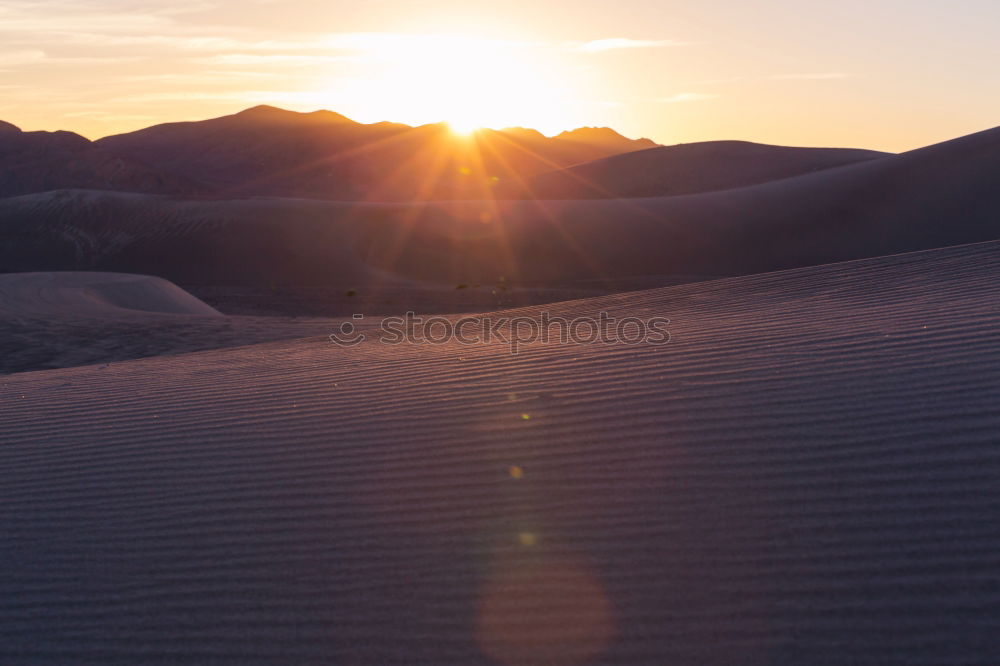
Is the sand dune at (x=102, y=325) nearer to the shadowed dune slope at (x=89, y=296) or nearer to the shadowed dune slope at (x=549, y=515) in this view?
the shadowed dune slope at (x=89, y=296)

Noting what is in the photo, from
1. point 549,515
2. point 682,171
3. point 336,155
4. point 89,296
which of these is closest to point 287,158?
point 336,155

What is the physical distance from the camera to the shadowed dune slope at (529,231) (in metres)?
29.3

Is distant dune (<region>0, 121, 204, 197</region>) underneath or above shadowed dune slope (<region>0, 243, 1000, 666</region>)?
above

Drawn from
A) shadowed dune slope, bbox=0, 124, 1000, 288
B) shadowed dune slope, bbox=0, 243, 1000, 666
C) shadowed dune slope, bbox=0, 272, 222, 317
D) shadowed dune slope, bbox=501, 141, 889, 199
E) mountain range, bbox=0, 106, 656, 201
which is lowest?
shadowed dune slope, bbox=0, 243, 1000, 666

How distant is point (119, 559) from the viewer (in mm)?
4199

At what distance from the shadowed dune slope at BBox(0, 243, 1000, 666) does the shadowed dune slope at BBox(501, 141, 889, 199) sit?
2112 inches

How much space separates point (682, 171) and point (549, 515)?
59.6m

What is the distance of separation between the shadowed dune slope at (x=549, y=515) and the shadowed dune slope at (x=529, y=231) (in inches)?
869

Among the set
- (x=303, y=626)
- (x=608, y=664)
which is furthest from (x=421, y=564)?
(x=608, y=664)

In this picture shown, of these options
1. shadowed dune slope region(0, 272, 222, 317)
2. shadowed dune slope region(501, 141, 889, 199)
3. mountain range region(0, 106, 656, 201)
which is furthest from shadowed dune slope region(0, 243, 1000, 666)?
shadowed dune slope region(501, 141, 889, 199)

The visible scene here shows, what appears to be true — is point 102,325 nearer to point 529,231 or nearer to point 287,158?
point 529,231

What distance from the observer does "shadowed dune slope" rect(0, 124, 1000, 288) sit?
2928 cm

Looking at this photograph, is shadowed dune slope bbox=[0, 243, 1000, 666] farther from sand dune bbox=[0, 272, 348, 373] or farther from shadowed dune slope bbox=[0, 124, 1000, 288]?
shadowed dune slope bbox=[0, 124, 1000, 288]

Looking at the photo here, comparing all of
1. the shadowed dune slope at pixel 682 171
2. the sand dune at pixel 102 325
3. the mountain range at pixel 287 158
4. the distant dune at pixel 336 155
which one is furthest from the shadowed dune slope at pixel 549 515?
the distant dune at pixel 336 155
